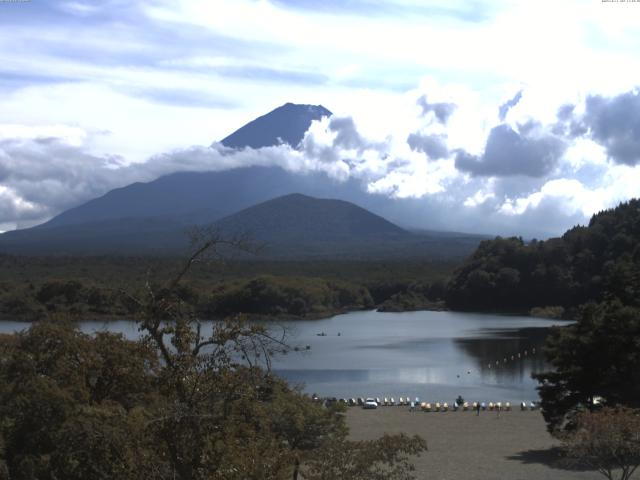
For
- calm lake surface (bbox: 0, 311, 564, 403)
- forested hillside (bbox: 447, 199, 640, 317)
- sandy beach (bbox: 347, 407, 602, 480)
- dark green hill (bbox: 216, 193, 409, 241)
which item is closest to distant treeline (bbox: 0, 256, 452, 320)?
calm lake surface (bbox: 0, 311, 564, 403)

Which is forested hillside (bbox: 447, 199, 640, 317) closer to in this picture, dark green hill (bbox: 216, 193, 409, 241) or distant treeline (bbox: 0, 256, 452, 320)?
distant treeline (bbox: 0, 256, 452, 320)

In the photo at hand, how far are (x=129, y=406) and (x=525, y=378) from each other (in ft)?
93.5

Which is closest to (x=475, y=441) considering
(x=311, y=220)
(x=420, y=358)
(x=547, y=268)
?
(x=420, y=358)

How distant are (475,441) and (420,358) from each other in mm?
21861

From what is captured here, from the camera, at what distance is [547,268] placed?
237 feet

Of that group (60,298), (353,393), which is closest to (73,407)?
(353,393)

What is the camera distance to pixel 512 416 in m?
26.1

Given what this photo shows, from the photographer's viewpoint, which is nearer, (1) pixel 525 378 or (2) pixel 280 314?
(1) pixel 525 378

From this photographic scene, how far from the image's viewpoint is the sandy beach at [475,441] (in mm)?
17484

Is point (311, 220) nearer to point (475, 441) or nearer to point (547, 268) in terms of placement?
point (547, 268)

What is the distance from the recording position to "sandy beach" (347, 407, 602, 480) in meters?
17.5

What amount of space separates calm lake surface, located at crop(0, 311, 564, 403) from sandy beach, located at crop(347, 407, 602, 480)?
11.0ft

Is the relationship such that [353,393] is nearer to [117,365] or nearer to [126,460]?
[117,365]

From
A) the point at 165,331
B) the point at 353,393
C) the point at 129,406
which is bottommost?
the point at 353,393
